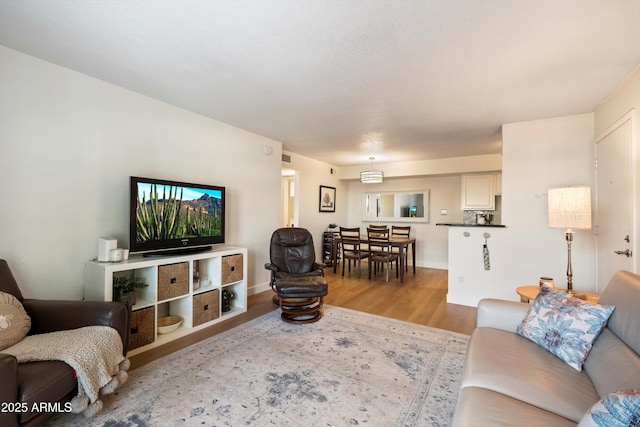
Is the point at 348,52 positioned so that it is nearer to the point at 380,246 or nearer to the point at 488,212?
the point at 380,246

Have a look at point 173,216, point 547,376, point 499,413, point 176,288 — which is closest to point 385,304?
point 547,376

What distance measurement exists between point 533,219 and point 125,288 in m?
4.49

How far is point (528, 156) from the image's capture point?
347cm

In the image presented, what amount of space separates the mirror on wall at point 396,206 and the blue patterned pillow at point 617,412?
19.5 feet

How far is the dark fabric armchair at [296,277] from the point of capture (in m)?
3.11

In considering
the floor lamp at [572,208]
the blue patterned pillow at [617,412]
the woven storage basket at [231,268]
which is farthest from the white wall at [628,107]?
the woven storage basket at [231,268]

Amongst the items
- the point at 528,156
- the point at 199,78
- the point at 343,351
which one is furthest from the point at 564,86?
the point at 199,78

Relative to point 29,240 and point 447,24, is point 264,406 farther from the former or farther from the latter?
point 447,24

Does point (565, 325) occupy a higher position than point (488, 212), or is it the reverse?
point (488, 212)

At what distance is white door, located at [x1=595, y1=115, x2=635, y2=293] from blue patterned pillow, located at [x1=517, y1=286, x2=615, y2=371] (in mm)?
1321

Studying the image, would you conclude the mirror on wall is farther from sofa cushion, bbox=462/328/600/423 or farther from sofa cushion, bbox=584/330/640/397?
sofa cushion, bbox=584/330/640/397

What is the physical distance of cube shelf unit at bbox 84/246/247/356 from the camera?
2340mm

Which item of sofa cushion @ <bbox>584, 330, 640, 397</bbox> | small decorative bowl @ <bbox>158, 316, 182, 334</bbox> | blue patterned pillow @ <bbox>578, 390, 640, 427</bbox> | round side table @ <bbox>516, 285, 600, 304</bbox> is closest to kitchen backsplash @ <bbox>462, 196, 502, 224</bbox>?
round side table @ <bbox>516, 285, 600, 304</bbox>

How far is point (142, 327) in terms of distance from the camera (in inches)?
95.4
